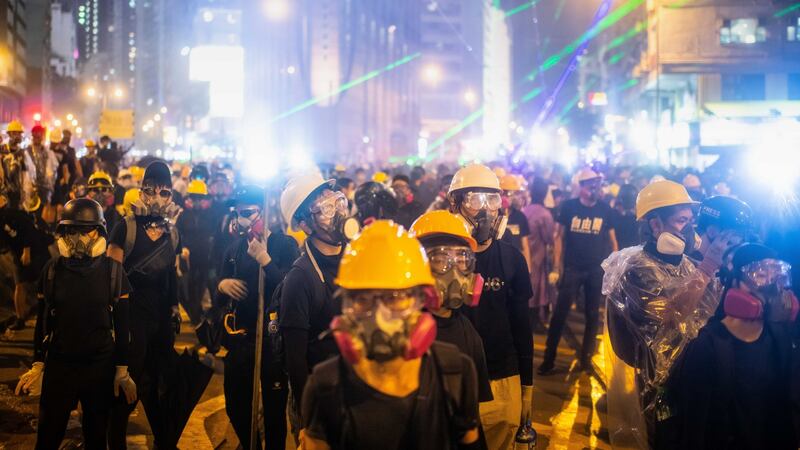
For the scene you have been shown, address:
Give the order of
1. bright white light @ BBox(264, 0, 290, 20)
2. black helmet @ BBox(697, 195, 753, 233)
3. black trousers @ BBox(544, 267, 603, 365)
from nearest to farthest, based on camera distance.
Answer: black helmet @ BBox(697, 195, 753, 233) < black trousers @ BBox(544, 267, 603, 365) < bright white light @ BBox(264, 0, 290, 20)

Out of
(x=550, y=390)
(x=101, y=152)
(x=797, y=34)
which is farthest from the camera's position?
(x=797, y=34)

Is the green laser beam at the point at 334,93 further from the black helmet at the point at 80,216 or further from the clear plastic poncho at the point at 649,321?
the clear plastic poncho at the point at 649,321

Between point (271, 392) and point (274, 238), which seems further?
point (274, 238)

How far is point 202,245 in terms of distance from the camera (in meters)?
12.1

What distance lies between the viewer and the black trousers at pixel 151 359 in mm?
6164

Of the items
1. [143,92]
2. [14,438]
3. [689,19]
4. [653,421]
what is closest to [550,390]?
[653,421]

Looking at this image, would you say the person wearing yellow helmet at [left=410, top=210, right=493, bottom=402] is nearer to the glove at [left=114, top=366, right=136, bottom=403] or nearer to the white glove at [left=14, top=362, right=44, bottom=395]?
the glove at [left=114, top=366, right=136, bottom=403]

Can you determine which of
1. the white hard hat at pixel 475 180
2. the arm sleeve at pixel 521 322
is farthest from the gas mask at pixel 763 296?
the white hard hat at pixel 475 180

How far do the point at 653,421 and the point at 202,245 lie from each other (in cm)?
804

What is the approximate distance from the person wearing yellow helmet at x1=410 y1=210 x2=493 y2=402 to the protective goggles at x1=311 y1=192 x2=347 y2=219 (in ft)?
2.43

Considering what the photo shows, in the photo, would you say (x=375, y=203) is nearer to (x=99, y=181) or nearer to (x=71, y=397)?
(x=99, y=181)

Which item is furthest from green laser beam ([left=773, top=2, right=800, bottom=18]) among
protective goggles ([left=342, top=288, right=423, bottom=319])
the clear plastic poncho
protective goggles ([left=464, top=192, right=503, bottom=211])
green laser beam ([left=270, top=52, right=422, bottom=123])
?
green laser beam ([left=270, top=52, right=422, bottom=123])

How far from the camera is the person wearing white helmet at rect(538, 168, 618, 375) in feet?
32.1

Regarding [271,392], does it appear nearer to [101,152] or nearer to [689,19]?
[101,152]
